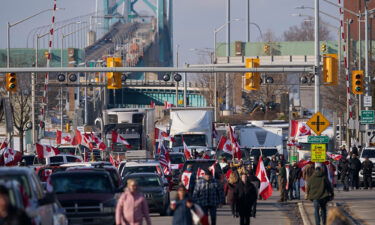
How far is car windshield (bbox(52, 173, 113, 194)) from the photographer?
23.5 metres

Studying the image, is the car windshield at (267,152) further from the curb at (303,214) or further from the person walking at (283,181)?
the curb at (303,214)

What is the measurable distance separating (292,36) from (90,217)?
565ft

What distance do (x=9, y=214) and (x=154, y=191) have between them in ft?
55.1

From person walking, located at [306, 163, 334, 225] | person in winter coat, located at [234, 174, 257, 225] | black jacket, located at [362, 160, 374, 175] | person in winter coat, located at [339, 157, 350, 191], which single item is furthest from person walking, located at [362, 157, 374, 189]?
person in winter coat, located at [234, 174, 257, 225]

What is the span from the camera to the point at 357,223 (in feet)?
86.4

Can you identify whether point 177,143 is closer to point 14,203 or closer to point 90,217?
point 90,217

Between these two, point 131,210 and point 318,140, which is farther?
point 318,140

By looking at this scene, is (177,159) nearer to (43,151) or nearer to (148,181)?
(43,151)

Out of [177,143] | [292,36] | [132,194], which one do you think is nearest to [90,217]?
[132,194]

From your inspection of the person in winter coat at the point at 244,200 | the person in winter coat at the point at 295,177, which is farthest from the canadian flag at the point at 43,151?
the person in winter coat at the point at 244,200

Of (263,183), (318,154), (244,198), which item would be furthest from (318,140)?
(244,198)

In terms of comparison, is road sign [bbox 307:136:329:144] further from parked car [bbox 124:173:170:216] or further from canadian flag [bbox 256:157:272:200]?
parked car [bbox 124:173:170:216]

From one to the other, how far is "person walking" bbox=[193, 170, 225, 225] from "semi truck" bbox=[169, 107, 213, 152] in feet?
112

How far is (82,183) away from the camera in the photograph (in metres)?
23.7
